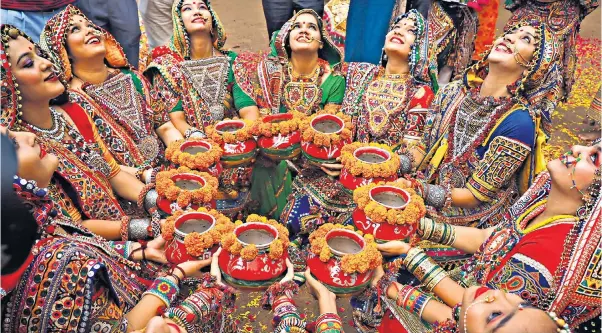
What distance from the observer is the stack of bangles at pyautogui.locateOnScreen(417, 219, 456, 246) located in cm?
244

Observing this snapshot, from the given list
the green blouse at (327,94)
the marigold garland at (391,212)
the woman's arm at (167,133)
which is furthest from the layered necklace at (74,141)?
the marigold garland at (391,212)

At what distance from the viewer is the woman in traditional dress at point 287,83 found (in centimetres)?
348

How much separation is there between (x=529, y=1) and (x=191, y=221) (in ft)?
12.3

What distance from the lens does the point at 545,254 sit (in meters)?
1.76

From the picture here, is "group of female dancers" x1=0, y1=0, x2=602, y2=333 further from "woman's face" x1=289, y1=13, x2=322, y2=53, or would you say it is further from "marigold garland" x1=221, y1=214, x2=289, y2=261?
"marigold garland" x1=221, y1=214, x2=289, y2=261

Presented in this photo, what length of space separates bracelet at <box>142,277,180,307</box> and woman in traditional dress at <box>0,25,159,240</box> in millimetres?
546

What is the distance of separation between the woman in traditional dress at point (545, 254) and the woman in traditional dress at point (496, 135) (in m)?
0.39

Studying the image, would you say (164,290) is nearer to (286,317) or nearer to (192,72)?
(286,317)

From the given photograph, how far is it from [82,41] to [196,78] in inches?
32.8

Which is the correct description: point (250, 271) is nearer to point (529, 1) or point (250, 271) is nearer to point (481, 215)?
point (481, 215)

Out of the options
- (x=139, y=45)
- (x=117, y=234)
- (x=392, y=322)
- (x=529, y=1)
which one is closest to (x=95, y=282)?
(x=117, y=234)

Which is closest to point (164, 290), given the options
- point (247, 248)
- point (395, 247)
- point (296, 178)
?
point (247, 248)

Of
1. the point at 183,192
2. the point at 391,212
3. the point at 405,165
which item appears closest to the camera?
the point at 391,212

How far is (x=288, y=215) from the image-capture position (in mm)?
3121
